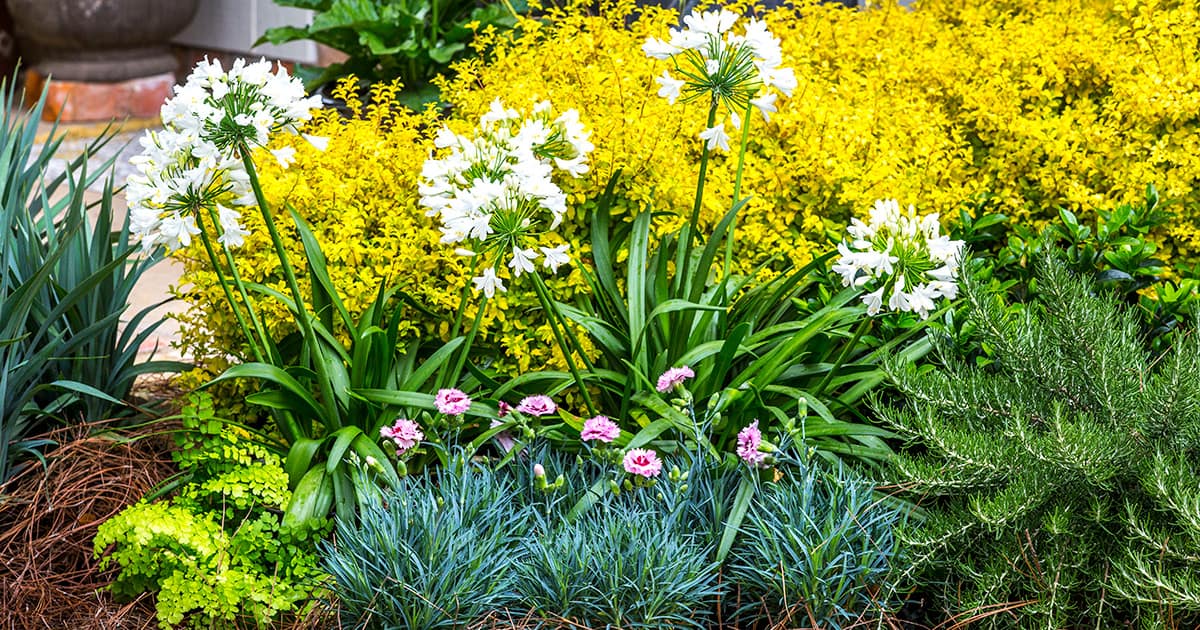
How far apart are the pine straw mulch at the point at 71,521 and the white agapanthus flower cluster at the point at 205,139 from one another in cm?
67

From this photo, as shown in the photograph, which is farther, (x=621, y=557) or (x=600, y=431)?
(x=600, y=431)

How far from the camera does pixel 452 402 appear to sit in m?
2.57

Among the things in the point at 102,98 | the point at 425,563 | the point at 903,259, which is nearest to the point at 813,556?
the point at 903,259

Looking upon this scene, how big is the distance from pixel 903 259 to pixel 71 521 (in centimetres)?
199

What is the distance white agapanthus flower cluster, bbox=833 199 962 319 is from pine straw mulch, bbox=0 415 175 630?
5.45 ft

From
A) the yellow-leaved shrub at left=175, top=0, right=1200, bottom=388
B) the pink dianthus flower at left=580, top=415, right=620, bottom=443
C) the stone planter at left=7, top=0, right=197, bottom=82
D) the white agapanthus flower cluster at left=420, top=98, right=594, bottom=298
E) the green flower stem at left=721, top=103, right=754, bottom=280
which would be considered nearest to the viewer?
the white agapanthus flower cluster at left=420, top=98, right=594, bottom=298

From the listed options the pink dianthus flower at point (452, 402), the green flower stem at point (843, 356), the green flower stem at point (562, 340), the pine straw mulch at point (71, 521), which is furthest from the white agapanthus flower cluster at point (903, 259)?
the pine straw mulch at point (71, 521)

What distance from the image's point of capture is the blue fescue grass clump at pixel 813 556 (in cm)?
230

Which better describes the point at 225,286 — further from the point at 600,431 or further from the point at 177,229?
the point at 600,431

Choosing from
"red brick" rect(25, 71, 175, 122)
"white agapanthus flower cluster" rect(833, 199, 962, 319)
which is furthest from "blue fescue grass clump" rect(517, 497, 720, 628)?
"red brick" rect(25, 71, 175, 122)

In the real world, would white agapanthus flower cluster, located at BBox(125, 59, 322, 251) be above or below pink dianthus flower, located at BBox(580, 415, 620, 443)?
above

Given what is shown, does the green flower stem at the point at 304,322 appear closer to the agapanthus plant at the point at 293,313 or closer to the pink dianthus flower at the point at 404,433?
the agapanthus plant at the point at 293,313

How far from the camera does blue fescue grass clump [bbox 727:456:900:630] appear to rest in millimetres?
2297

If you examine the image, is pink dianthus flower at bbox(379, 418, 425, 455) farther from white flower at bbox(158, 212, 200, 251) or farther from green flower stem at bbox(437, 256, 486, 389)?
white flower at bbox(158, 212, 200, 251)
